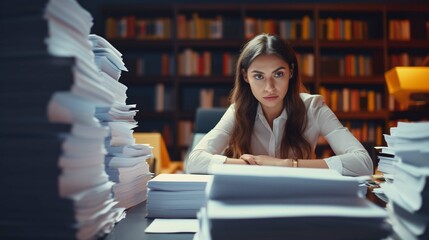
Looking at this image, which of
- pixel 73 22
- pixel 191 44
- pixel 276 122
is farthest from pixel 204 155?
pixel 191 44

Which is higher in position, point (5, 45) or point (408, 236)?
point (5, 45)

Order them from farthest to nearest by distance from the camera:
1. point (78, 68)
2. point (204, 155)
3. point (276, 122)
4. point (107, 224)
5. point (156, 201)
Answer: point (276, 122), point (204, 155), point (156, 201), point (107, 224), point (78, 68)

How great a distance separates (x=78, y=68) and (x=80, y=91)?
32 millimetres

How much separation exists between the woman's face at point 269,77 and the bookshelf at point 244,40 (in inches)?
96.5

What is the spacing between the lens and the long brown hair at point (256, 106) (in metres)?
1.62

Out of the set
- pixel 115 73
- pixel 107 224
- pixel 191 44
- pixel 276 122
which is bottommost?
pixel 107 224

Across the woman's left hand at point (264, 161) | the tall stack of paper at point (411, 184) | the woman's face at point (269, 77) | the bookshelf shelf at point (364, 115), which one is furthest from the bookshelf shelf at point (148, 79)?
the tall stack of paper at point (411, 184)

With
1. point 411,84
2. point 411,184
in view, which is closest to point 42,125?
point 411,184

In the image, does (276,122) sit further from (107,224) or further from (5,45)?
(5,45)

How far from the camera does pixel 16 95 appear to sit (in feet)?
1.60

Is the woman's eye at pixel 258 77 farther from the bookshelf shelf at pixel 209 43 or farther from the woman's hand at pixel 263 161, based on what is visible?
the bookshelf shelf at pixel 209 43

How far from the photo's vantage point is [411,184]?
1.70ft

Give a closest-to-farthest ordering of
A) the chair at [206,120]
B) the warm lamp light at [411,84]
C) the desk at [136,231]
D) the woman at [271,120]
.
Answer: the desk at [136,231]
the woman at [271,120]
the chair at [206,120]
the warm lamp light at [411,84]

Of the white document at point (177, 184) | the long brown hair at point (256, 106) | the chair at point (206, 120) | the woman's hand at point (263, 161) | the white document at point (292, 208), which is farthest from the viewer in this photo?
the chair at point (206, 120)
